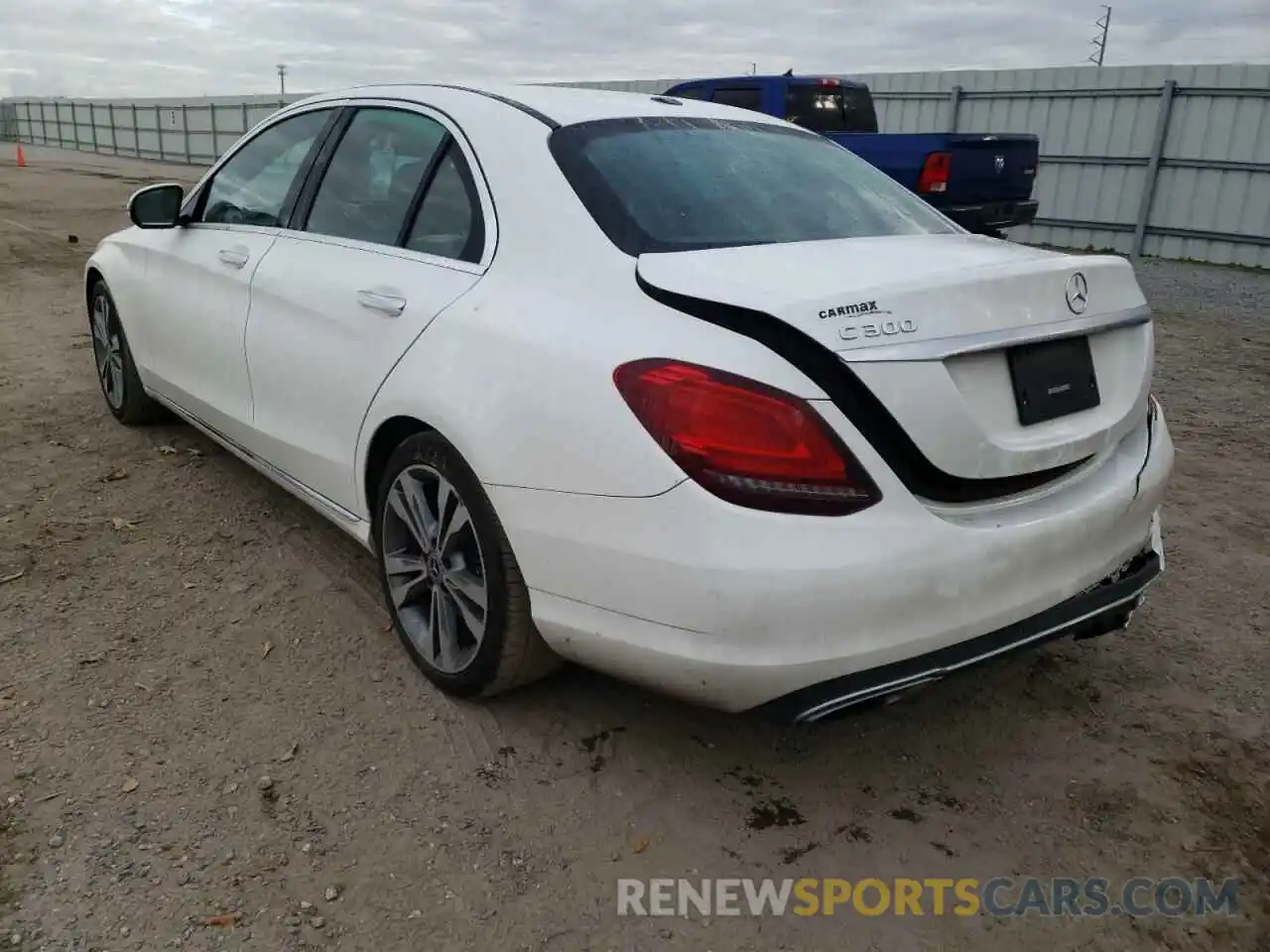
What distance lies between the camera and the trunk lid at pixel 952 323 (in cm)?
200

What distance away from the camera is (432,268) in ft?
8.91

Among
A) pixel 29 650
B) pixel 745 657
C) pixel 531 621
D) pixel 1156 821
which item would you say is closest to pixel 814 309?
pixel 745 657

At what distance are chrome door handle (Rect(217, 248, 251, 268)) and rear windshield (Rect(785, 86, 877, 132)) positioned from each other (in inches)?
305

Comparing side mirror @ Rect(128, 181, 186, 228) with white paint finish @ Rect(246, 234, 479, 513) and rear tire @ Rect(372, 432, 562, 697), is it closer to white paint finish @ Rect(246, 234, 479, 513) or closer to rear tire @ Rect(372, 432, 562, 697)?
white paint finish @ Rect(246, 234, 479, 513)

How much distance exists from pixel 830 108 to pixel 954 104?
6169 millimetres

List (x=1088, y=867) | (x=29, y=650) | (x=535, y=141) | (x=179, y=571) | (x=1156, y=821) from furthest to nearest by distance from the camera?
(x=179, y=571) < (x=29, y=650) < (x=535, y=141) < (x=1156, y=821) < (x=1088, y=867)

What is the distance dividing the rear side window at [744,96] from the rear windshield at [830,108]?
0.29 m

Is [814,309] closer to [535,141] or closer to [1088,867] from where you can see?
[535,141]

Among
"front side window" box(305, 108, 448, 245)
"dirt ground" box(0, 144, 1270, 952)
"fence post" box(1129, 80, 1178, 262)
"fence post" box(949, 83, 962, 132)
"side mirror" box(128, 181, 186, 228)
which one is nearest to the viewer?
"dirt ground" box(0, 144, 1270, 952)

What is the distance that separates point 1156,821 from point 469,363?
77.7 inches

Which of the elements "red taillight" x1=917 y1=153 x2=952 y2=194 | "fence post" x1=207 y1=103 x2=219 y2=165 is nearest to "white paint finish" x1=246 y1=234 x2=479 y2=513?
Result: "red taillight" x1=917 y1=153 x2=952 y2=194

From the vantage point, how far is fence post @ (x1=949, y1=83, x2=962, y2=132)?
1570cm

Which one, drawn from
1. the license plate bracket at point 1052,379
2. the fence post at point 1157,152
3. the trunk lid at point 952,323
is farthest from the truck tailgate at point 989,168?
the license plate bracket at point 1052,379

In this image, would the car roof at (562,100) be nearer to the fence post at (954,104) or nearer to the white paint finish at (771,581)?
the white paint finish at (771,581)
